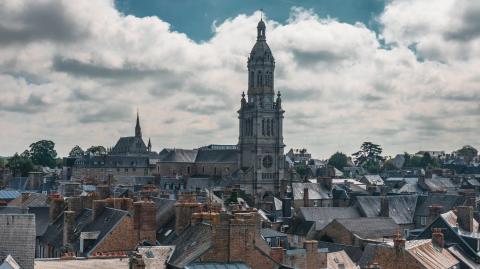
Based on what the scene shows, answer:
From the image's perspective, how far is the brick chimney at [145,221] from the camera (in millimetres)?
38000

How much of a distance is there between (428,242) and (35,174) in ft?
279

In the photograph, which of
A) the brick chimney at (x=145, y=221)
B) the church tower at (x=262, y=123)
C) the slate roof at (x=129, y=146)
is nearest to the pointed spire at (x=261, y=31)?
the church tower at (x=262, y=123)

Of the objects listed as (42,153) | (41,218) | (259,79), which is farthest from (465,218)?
(42,153)

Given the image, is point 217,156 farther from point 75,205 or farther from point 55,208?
point 75,205

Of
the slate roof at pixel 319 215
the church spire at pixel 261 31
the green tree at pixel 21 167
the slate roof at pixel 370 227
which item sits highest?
the church spire at pixel 261 31

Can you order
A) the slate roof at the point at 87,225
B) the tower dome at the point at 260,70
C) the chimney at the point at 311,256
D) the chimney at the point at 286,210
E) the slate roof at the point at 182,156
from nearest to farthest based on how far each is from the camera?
the chimney at the point at 311,256 < the slate roof at the point at 87,225 < the chimney at the point at 286,210 < the tower dome at the point at 260,70 < the slate roof at the point at 182,156

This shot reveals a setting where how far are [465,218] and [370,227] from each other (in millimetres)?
11615

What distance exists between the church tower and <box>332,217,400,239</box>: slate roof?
54281 mm

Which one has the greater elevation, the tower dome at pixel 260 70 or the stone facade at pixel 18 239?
the tower dome at pixel 260 70

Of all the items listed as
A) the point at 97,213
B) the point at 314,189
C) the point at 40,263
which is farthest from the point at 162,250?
the point at 314,189

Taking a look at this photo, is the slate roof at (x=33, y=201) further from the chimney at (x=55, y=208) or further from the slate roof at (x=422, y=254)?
the slate roof at (x=422, y=254)

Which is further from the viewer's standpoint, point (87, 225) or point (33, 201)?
point (33, 201)

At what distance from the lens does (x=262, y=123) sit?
A: 119 meters

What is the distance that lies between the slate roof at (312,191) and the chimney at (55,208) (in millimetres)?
47622
